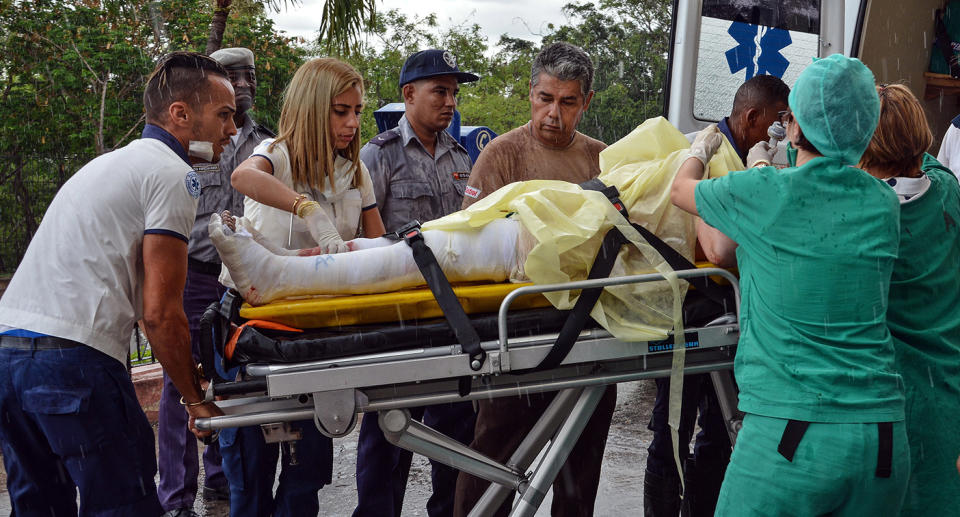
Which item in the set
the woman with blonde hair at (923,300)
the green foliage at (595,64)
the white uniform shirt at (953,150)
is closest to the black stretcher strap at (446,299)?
the woman with blonde hair at (923,300)

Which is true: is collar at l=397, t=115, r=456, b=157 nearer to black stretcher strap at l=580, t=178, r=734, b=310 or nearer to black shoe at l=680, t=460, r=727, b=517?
black stretcher strap at l=580, t=178, r=734, b=310

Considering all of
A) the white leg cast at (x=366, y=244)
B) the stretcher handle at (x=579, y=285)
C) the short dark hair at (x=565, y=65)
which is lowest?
the stretcher handle at (x=579, y=285)

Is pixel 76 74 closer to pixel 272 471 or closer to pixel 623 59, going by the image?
pixel 272 471

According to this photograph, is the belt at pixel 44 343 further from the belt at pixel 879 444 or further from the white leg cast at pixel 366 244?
the belt at pixel 879 444

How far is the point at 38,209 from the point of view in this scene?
13523mm

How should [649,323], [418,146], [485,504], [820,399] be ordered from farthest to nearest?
[418,146]
[485,504]
[649,323]
[820,399]

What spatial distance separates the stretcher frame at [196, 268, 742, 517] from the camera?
95.8 inches

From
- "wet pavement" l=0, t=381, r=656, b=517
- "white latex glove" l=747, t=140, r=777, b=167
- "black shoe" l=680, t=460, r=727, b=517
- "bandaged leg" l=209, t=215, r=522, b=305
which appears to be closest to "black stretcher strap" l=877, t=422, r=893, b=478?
"white latex glove" l=747, t=140, r=777, b=167

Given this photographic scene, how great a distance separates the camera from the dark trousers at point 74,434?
249 cm

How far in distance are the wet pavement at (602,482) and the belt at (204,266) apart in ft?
4.10

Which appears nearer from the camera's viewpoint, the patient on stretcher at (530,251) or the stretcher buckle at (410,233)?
the patient on stretcher at (530,251)

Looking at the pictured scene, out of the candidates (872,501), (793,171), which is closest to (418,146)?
(793,171)

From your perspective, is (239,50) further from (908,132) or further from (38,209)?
(38,209)

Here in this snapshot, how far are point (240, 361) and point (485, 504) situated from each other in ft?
3.24
